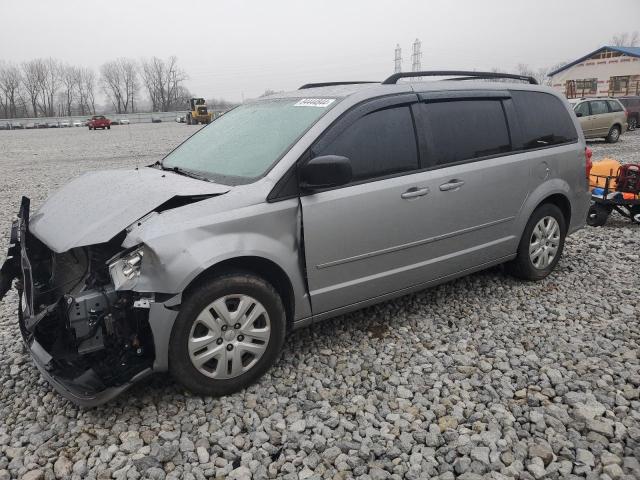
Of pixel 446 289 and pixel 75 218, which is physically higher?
pixel 75 218

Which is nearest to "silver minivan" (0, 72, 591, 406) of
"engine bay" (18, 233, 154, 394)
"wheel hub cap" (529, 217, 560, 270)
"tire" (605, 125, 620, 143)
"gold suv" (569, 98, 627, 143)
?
"engine bay" (18, 233, 154, 394)

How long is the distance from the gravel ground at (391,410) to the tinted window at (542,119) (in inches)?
58.4

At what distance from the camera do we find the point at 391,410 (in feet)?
9.89

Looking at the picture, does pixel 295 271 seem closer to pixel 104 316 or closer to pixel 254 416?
pixel 254 416

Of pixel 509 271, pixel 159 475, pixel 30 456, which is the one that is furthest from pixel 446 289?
pixel 30 456

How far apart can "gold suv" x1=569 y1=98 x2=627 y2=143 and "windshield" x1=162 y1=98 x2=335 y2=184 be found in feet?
53.5

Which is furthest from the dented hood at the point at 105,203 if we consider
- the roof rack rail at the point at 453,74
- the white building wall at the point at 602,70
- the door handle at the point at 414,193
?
the white building wall at the point at 602,70

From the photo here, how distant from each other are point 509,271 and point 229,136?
2897mm

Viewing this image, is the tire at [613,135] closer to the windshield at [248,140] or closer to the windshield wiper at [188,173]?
the windshield at [248,140]

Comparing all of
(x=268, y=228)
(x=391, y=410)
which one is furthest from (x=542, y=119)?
(x=391, y=410)

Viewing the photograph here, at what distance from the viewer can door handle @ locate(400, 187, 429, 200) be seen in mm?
3616

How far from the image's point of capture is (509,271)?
4.89 m

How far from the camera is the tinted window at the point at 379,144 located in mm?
3453

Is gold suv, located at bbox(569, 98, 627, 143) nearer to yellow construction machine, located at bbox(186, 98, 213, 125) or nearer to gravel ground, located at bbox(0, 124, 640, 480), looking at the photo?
gravel ground, located at bbox(0, 124, 640, 480)
